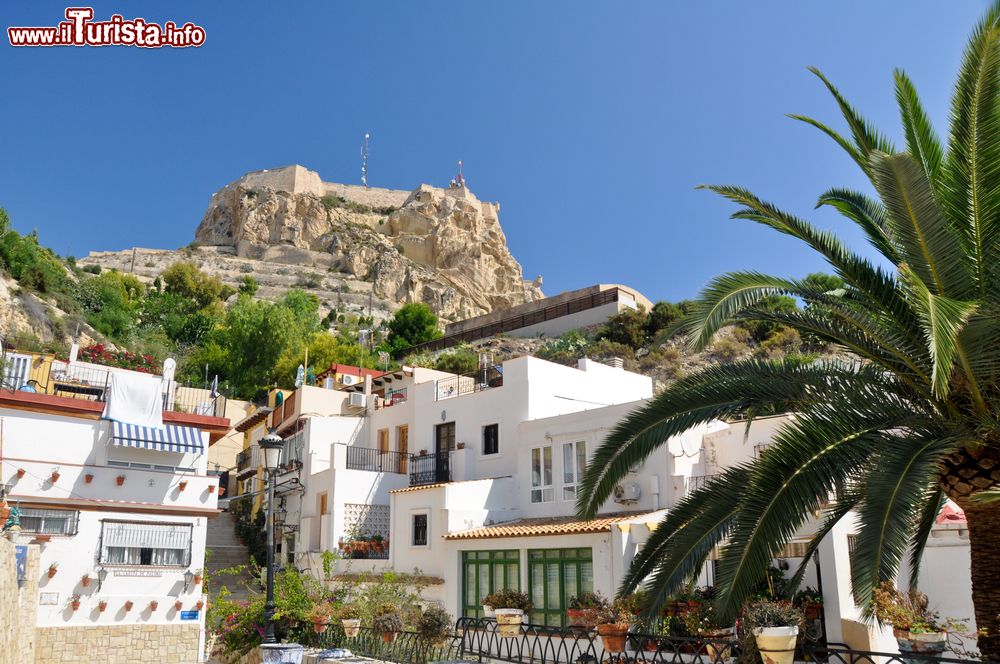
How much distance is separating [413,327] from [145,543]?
55018mm

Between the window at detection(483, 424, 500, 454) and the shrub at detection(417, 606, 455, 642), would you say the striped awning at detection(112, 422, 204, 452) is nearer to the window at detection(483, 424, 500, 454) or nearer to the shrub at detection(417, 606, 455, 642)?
the window at detection(483, 424, 500, 454)

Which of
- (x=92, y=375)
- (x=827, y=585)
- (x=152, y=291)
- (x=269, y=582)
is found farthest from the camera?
(x=152, y=291)

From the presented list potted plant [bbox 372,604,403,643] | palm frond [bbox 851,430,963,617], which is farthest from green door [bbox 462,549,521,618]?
palm frond [bbox 851,430,963,617]

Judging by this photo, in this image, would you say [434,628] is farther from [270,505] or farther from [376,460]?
[376,460]

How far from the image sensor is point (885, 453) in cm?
788

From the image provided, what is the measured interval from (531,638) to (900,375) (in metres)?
11.3

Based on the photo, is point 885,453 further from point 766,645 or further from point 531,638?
point 531,638

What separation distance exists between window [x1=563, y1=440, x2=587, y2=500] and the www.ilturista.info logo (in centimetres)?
1452

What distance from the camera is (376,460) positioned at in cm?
2934

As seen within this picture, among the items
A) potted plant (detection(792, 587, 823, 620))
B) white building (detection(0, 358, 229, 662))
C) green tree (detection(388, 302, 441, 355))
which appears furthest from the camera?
green tree (detection(388, 302, 441, 355))

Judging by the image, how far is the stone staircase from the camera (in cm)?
2675

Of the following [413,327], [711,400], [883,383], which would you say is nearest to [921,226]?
[883,383]

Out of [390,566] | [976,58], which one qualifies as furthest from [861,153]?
[390,566]

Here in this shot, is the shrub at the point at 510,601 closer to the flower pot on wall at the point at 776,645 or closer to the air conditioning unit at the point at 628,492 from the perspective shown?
the air conditioning unit at the point at 628,492
